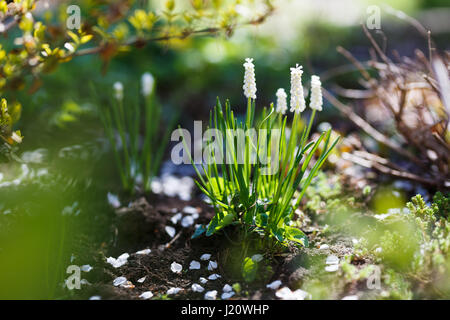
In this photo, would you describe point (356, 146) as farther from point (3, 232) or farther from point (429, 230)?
point (3, 232)

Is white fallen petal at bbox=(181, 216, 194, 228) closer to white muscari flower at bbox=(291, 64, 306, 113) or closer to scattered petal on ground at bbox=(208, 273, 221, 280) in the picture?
scattered petal on ground at bbox=(208, 273, 221, 280)

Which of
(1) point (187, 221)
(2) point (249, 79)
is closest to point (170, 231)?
(1) point (187, 221)

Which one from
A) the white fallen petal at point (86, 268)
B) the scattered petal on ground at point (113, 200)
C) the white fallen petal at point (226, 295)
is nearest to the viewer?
the white fallen petal at point (226, 295)

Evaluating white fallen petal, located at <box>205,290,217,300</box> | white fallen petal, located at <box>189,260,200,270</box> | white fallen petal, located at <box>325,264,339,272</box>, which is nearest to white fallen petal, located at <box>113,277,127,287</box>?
white fallen petal, located at <box>189,260,200,270</box>

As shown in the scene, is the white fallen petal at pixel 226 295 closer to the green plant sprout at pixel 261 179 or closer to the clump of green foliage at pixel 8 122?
the green plant sprout at pixel 261 179

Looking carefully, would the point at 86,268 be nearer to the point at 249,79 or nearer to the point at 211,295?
the point at 211,295

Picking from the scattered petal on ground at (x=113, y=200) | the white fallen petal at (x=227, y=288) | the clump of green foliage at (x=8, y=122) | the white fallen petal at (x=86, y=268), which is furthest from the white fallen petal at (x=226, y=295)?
the clump of green foliage at (x=8, y=122)
